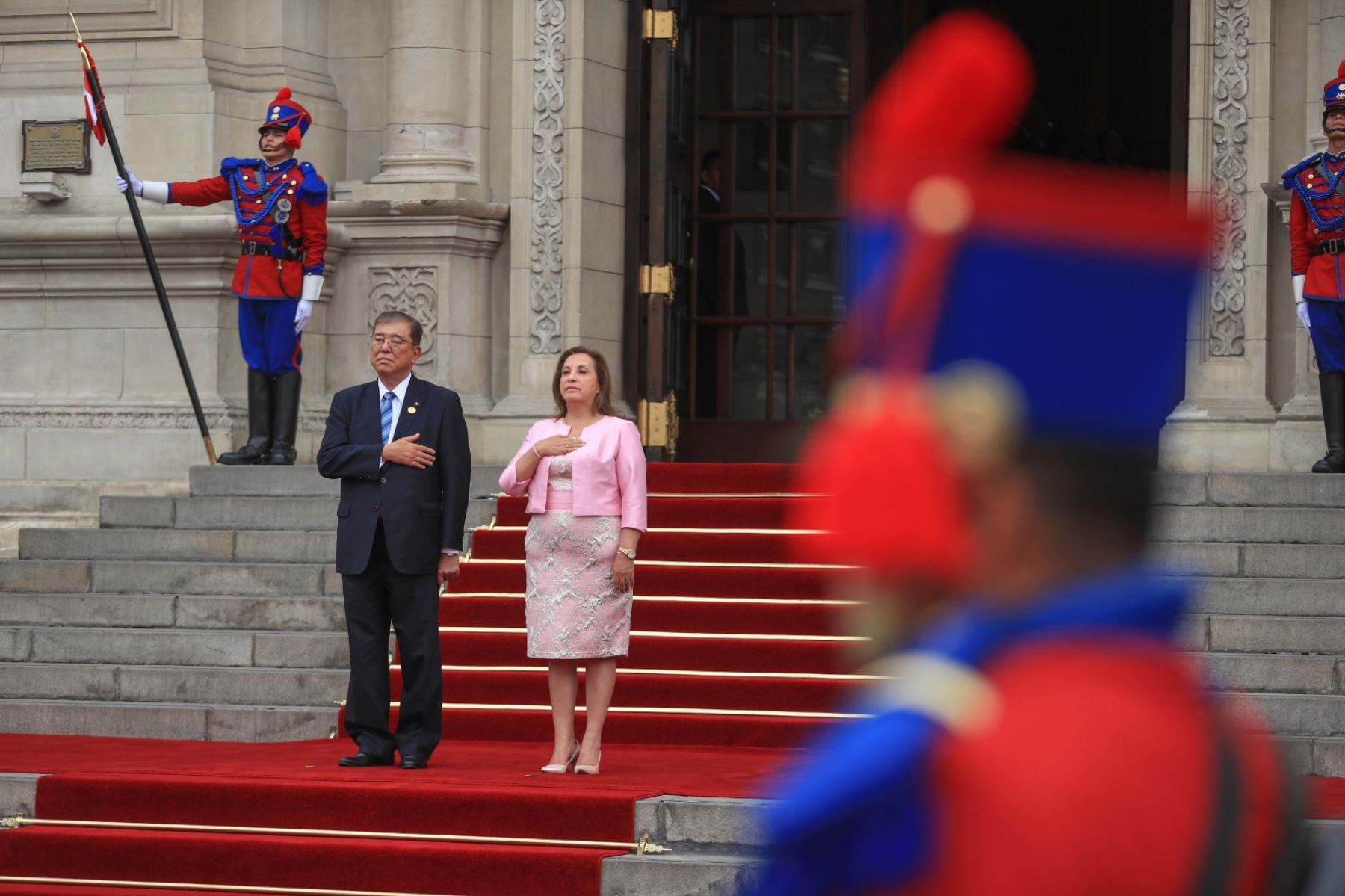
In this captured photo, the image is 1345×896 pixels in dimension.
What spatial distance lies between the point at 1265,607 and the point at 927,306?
27.8ft

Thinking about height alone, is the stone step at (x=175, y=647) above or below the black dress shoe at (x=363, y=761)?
above

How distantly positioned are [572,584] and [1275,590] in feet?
11.0

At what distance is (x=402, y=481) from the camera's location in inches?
325

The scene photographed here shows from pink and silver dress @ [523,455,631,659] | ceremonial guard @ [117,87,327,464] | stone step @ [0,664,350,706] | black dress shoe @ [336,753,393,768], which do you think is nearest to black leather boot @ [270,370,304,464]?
ceremonial guard @ [117,87,327,464]

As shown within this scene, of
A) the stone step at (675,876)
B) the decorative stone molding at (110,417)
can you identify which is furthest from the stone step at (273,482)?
the stone step at (675,876)

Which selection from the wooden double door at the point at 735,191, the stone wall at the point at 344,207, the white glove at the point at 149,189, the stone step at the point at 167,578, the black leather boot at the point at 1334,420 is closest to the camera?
the stone step at the point at 167,578

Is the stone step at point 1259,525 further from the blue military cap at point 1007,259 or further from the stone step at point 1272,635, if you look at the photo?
the blue military cap at point 1007,259

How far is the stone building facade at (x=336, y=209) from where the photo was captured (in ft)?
40.1

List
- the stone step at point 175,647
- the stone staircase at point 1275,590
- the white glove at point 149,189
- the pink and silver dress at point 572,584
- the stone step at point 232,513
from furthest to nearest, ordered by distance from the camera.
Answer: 1. the white glove at point 149,189
2. the stone step at point 232,513
3. the stone step at point 175,647
4. the stone staircase at point 1275,590
5. the pink and silver dress at point 572,584

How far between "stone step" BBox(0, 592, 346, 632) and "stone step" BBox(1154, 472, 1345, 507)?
4130 mm

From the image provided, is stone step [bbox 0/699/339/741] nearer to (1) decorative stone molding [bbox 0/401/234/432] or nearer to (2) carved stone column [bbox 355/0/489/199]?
(1) decorative stone molding [bbox 0/401/234/432]

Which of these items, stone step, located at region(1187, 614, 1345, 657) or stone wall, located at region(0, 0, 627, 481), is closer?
stone step, located at region(1187, 614, 1345, 657)

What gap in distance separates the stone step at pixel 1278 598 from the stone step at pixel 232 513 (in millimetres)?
3798

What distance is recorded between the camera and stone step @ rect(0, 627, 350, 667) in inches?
390
